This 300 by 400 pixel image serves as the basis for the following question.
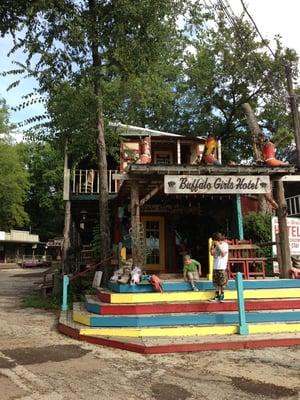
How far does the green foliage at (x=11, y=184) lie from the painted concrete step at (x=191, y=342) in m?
45.7

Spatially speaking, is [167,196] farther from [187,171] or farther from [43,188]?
[43,188]

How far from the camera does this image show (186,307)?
1024 centimetres

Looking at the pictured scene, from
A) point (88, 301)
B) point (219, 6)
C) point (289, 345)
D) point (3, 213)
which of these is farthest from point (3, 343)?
point (3, 213)

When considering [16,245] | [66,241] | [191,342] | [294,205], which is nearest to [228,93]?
[294,205]

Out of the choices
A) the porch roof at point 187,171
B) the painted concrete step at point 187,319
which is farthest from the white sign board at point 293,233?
the painted concrete step at point 187,319

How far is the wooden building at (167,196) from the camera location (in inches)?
458

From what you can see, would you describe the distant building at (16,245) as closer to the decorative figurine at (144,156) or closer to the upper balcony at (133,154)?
the upper balcony at (133,154)

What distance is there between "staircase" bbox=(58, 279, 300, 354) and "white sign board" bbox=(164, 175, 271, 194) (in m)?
2.17

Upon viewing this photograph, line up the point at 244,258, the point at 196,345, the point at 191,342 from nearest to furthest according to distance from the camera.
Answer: the point at 196,345, the point at 191,342, the point at 244,258

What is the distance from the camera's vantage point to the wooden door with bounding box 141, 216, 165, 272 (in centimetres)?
1775

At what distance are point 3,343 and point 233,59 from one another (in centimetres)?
2751

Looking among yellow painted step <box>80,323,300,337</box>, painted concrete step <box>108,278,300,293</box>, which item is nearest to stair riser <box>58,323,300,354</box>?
yellow painted step <box>80,323,300,337</box>

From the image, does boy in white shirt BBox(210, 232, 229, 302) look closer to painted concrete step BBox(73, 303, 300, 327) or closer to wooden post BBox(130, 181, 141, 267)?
painted concrete step BBox(73, 303, 300, 327)

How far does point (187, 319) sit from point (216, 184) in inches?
137
